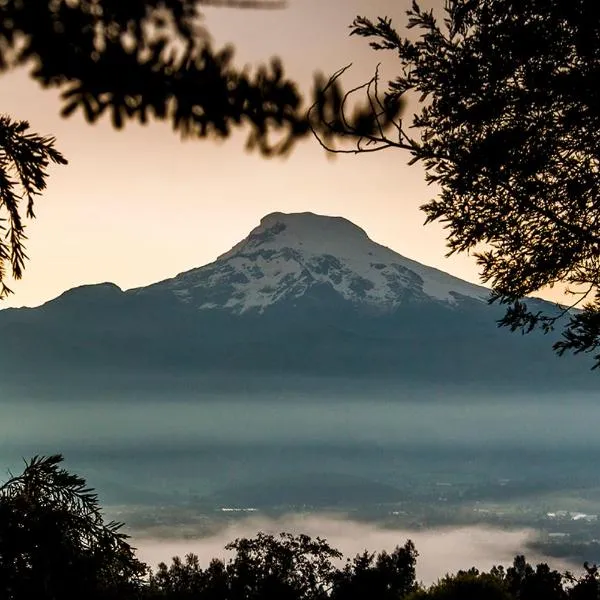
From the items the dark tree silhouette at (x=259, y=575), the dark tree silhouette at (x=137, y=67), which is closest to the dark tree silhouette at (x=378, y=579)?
the dark tree silhouette at (x=259, y=575)

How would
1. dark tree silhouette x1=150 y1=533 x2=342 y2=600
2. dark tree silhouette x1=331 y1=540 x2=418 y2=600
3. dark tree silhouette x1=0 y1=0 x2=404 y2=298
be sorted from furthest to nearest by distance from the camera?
dark tree silhouette x1=150 y1=533 x2=342 y2=600
dark tree silhouette x1=331 y1=540 x2=418 y2=600
dark tree silhouette x1=0 y1=0 x2=404 y2=298

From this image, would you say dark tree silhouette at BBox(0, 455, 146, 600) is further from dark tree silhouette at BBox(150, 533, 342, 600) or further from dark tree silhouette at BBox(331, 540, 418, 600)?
dark tree silhouette at BBox(331, 540, 418, 600)

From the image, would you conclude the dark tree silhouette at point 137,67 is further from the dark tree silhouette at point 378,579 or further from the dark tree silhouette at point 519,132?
the dark tree silhouette at point 378,579

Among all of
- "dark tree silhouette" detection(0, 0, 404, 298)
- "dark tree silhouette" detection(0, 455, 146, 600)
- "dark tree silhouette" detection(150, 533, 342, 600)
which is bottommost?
"dark tree silhouette" detection(150, 533, 342, 600)

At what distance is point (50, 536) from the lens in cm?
718

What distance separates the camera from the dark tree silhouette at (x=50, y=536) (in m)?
7.08

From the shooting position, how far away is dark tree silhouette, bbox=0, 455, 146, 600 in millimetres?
7082

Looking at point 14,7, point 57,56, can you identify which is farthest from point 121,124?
point 14,7

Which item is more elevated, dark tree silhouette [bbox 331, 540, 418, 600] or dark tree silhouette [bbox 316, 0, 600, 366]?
dark tree silhouette [bbox 316, 0, 600, 366]

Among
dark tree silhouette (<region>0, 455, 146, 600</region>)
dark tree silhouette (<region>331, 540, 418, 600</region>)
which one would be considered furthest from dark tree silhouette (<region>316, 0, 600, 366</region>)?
dark tree silhouette (<region>331, 540, 418, 600</region>)

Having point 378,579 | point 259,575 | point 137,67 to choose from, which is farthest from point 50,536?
point 259,575

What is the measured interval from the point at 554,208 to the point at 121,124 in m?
9.83

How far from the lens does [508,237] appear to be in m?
12.2

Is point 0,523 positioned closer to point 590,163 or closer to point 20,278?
point 20,278
